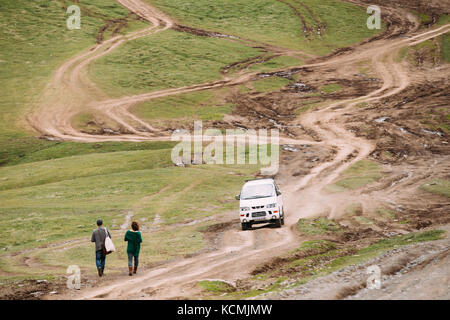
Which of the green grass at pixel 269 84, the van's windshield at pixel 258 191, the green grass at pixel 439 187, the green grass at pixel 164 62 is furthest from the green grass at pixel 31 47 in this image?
the green grass at pixel 439 187

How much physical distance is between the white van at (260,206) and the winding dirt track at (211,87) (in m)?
0.61

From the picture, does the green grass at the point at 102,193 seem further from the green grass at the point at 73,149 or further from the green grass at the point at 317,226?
the green grass at the point at 317,226

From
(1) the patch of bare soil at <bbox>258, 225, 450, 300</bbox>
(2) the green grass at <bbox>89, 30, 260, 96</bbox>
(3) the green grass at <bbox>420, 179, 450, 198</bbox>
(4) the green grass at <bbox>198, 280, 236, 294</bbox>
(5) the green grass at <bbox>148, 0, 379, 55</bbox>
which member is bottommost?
(4) the green grass at <bbox>198, 280, 236, 294</bbox>

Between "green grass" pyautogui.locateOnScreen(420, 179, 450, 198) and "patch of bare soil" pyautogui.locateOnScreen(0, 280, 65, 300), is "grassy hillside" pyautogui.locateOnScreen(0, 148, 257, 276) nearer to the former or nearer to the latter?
"patch of bare soil" pyautogui.locateOnScreen(0, 280, 65, 300)

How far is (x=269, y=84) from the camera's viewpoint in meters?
73.8

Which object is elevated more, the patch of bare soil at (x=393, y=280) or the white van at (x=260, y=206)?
the white van at (x=260, y=206)

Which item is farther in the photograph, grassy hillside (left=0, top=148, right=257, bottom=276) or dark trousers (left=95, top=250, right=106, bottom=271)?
grassy hillside (left=0, top=148, right=257, bottom=276)

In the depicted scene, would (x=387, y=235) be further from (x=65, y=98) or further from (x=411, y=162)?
(x=65, y=98)

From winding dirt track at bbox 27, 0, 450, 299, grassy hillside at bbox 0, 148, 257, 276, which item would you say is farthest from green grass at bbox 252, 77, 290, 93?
grassy hillside at bbox 0, 148, 257, 276

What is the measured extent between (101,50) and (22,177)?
151 ft

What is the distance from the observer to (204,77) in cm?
7725

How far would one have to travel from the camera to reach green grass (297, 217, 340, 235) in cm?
2507

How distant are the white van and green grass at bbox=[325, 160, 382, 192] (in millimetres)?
12352

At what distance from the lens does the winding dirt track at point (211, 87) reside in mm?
17781
